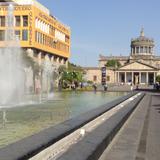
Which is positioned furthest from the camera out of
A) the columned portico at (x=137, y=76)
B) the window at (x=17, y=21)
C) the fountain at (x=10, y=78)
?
the columned portico at (x=137, y=76)

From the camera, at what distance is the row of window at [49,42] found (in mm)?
98669

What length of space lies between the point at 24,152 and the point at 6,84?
942 inches

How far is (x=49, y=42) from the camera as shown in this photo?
10938 centimetres

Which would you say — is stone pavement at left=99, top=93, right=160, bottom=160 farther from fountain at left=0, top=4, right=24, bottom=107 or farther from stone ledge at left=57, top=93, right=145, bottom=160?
fountain at left=0, top=4, right=24, bottom=107

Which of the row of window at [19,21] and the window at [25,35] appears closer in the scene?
the window at [25,35]

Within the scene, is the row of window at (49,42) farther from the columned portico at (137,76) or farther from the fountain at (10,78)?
the columned portico at (137,76)

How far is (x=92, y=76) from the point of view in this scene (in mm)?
199875

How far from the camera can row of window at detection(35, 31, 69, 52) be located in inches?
3885

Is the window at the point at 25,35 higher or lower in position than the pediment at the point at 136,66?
higher

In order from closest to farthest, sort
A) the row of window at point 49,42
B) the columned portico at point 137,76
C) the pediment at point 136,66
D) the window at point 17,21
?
the window at point 17,21
the row of window at point 49,42
the pediment at point 136,66
the columned portico at point 137,76

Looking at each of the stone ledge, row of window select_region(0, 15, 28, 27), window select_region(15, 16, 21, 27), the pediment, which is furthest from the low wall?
the pediment

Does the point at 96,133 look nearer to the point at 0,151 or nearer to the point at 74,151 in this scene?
the point at 74,151

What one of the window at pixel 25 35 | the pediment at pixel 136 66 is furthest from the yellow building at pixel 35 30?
the pediment at pixel 136 66

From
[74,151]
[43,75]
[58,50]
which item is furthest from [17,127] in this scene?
[58,50]
